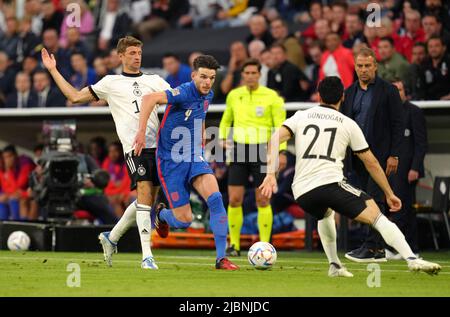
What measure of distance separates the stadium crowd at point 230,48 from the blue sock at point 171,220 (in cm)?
473

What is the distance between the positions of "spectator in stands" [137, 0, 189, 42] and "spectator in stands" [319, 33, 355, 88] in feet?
19.6

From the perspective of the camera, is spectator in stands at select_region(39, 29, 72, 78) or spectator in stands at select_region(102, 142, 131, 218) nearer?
spectator in stands at select_region(102, 142, 131, 218)

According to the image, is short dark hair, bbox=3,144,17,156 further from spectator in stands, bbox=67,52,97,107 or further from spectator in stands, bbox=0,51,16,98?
spectator in stands, bbox=67,52,97,107

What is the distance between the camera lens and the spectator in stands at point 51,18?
2239 cm

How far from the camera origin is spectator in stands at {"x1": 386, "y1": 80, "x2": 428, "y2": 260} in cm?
1407

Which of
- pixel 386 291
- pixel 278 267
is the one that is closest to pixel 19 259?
pixel 278 267

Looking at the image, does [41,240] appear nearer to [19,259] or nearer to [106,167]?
[19,259]

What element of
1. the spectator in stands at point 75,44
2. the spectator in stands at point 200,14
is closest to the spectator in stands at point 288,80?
the spectator in stands at point 75,44

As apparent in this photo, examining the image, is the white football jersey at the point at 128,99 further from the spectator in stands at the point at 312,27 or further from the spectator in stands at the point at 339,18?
the spectator in stands at the point at 312,27

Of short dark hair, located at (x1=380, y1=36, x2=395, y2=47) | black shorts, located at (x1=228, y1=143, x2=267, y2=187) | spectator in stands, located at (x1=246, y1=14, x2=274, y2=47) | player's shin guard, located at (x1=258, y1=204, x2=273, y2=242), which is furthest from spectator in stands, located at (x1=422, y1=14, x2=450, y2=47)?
player's shin guard, located at (x1=258, y1=204, x2=273, y2=242)

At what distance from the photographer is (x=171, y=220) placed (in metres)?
11.2

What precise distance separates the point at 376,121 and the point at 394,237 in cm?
381

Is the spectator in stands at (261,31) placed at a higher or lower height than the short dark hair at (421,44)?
higher

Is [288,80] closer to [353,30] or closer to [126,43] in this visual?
[353,30]
